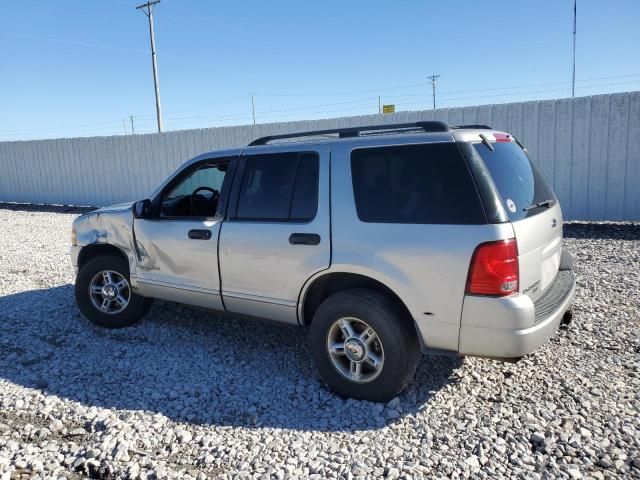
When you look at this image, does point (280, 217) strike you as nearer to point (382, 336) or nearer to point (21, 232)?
point (382, 336)

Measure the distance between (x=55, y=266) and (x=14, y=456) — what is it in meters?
5.88

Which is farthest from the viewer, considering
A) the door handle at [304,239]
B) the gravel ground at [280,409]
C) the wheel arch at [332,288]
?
the door handle at [304,239]

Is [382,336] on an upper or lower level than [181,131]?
lower

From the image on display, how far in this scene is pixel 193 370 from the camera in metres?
4.25

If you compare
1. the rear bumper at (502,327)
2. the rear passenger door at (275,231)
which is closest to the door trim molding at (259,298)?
the rear passenger door at (275,231)

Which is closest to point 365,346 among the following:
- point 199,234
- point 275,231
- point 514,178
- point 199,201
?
point 275,231

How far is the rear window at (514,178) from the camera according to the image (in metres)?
3.20

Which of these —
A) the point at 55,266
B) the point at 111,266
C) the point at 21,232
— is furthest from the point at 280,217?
the point at 21,232

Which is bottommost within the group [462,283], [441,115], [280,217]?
[462,283]

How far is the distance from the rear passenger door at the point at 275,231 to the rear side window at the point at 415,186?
0.31 m

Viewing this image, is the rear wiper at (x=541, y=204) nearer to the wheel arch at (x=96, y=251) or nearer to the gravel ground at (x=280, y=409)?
the gravel ground at (x=280, y=409)

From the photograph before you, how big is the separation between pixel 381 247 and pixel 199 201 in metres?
2.20

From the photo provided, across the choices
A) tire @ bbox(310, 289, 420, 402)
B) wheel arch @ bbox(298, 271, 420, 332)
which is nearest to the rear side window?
wheel arch @ bbox(298, 271, 420, 332)

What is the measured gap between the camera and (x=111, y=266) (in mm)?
5051
